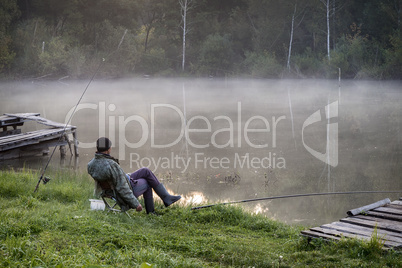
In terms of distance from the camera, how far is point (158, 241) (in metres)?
5.21

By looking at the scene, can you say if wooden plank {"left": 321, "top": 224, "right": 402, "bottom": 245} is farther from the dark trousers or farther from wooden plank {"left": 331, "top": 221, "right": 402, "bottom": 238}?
the dark trousers

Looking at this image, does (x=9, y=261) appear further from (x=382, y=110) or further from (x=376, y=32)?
(x=376, y=32)

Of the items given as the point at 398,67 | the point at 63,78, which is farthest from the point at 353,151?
the point at 63,78

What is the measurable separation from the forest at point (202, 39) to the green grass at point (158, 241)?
2819cm

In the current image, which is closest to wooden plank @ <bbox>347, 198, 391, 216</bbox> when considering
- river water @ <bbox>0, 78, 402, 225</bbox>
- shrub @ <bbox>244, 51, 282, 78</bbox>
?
river water @ <bbox>0, 78, 402, 225</bbox>

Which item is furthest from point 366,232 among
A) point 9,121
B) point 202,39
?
point 202,39

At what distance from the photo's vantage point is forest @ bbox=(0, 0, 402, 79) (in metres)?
35.7

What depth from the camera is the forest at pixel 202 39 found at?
35.7m

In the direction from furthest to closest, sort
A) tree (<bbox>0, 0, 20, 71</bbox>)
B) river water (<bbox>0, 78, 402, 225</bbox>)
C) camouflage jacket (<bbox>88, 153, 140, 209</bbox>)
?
1. tree (<bbox>0, 0, 20, 71</bbox>)
2. river water (<bbox>0, 78, 402, 225</bbox>)
3. camouflage jacket (<bbox>88, 153, 140, 209</bbox>)

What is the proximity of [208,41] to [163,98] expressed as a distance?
14383 millimetres

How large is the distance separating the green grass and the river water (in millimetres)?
1200

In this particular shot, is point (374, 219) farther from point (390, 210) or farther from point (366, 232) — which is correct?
point (366, 232)

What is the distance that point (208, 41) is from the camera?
40.4 metres

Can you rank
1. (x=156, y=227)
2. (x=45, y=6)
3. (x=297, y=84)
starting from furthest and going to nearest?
(x=45, y=6)
(x=297, y=84)
(x=156, y=227)
